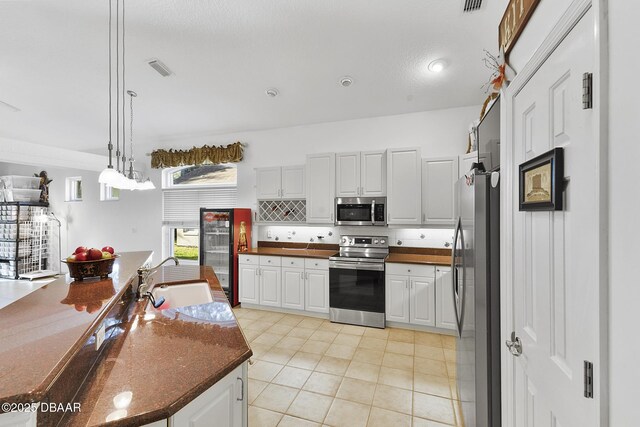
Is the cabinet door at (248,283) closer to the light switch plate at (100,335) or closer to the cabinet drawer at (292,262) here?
the cabinet drawer at (292,262)

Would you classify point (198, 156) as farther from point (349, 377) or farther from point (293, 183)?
point (349, 377)

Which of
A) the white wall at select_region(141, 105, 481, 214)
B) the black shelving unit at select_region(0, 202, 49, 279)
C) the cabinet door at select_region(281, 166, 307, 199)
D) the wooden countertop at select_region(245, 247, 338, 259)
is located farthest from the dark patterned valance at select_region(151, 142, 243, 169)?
the black shelving unit at select_region(0, 202, 49, 279)

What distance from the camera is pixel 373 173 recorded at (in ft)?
12.0

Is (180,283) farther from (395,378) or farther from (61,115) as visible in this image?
(61,115)

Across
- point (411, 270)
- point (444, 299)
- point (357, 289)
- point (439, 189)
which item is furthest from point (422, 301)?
point (439, 189)

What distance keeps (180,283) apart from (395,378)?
2046mm

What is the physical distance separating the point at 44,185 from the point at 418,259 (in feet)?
27.1

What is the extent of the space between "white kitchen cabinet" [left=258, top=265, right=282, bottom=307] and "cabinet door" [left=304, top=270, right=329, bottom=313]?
0.43 meters

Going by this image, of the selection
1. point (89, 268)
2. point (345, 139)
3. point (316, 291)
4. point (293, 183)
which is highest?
point (345, 139)

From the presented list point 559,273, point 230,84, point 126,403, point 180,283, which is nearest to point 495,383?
point 559,273

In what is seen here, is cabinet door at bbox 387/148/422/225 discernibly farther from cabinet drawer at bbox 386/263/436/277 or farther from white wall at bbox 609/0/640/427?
white wall at bbox 609/0/640/427

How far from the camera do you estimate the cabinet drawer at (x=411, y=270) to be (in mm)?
3163

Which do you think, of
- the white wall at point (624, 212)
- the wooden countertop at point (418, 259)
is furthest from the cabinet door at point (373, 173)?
the white wall at point (624, 212)

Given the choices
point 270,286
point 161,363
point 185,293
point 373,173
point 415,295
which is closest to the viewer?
point 161,363
